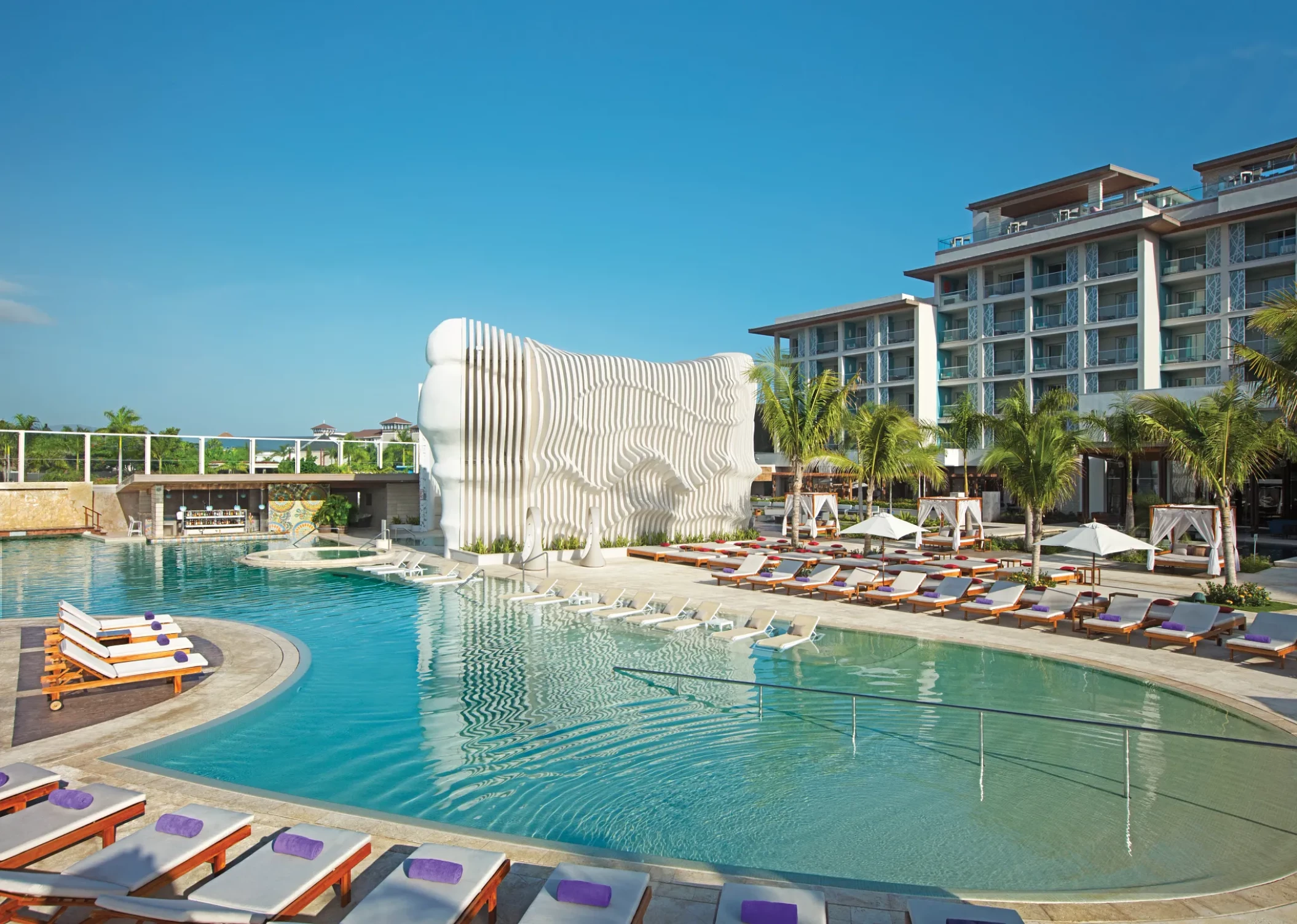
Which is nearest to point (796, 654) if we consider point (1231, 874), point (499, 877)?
point (1231, 874)

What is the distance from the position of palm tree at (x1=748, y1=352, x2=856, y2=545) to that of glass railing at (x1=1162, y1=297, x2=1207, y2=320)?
25372 mm

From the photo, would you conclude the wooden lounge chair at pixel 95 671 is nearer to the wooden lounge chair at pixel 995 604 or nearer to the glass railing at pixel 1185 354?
the wooden lounge chair at pixel 995 604

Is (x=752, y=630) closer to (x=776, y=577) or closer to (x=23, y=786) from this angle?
(x=776, y=577)

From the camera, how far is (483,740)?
9.16 meters

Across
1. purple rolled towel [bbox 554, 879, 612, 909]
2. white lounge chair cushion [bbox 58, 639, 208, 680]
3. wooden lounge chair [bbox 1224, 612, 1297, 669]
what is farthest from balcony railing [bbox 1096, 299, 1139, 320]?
purple rolled towel [bbox 554, 879, 612, 909]

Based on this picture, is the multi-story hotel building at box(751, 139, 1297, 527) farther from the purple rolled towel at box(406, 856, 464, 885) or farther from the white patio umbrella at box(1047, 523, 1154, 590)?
the purple rolled towel at box(406, 856, 464, 885)

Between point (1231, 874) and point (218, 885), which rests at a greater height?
point (218, 885)

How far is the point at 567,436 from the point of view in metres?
25.1

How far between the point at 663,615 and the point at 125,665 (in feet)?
28.6

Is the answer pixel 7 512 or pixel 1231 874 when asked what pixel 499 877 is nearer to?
pixel 1231 874

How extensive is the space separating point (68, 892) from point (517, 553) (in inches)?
764

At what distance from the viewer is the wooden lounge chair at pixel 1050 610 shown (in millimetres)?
14680

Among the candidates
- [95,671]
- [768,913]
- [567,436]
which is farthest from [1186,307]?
[95,671]

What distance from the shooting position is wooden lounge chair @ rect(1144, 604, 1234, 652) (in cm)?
1280
